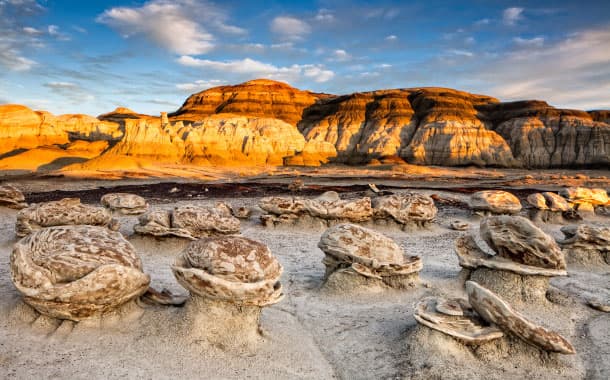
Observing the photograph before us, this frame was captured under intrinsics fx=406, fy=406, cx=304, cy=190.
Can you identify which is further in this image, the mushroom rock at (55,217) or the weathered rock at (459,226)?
the weathered rock at (459,226)

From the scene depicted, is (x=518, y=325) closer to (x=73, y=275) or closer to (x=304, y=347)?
(x=304, y=347)

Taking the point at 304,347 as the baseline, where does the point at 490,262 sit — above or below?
above

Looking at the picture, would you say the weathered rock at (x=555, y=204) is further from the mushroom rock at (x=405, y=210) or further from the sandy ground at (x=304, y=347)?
the sandy ground at (x=304, y=347)

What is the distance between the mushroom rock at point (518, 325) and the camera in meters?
4.04

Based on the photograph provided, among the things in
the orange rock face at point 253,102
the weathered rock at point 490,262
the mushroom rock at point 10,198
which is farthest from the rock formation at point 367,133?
the weathered rock at point 490,262

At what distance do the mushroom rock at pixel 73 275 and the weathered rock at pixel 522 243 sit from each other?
5.03 meters

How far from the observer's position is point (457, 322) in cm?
427

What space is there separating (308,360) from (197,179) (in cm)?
3165

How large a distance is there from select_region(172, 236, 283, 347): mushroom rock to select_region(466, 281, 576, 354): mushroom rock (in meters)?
2.16

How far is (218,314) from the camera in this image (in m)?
4.33

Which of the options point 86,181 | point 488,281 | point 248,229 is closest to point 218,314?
point 488,281

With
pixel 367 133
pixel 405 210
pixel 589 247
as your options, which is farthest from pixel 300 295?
pixel 367 133

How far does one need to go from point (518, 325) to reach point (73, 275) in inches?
182

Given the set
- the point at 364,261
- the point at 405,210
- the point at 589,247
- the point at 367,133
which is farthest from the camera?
the point at 367,133
